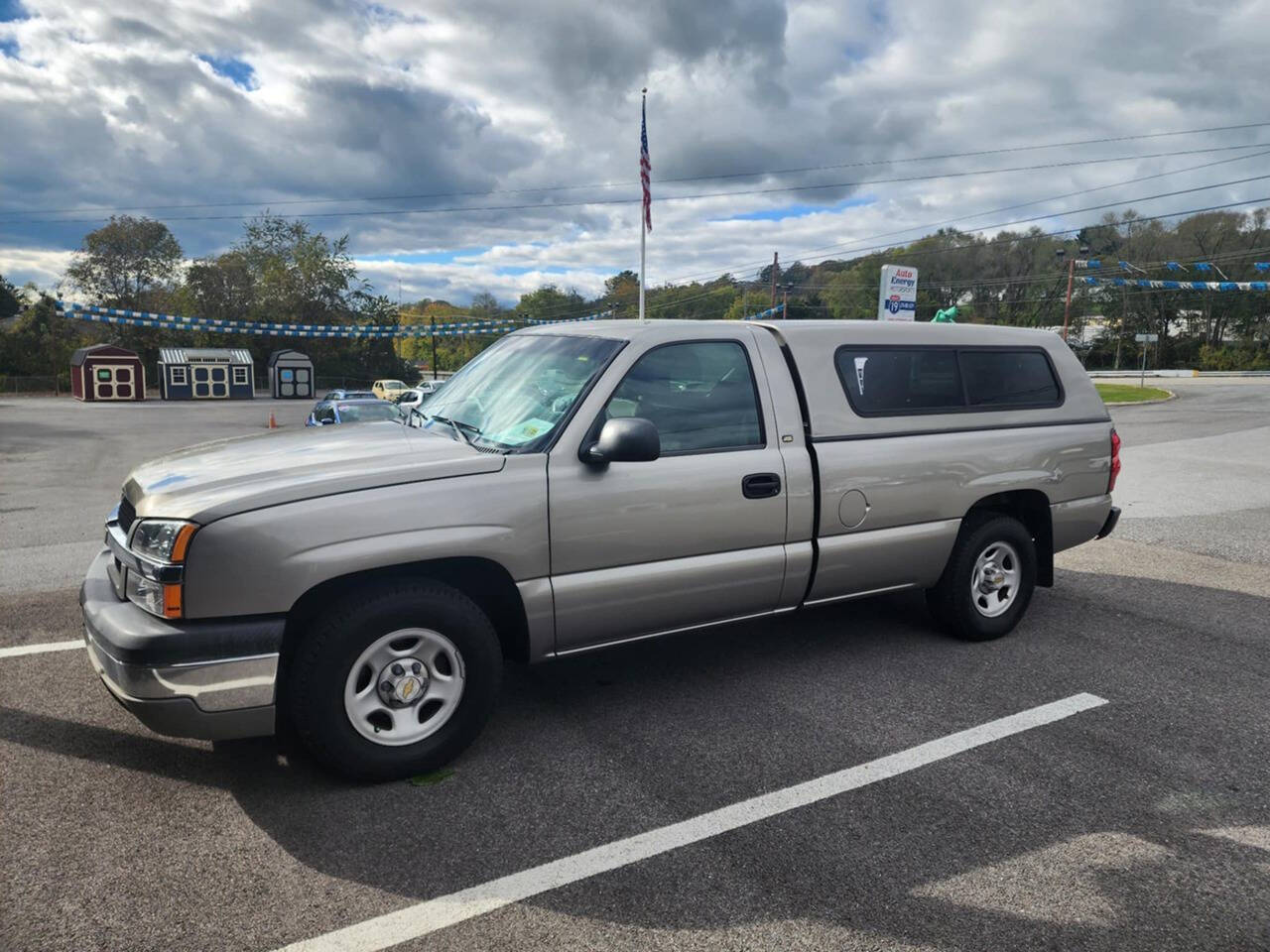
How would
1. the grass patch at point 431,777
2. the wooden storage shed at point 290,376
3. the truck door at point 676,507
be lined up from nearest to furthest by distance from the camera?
the grass patch at point 431,777 → the truck door at point 676,507 → the wooden storage shed at point 290,376

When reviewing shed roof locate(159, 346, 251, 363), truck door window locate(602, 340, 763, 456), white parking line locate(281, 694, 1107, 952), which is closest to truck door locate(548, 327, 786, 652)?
truck door window locate(602, 340, 763, 456)

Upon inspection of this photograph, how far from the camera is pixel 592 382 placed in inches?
147

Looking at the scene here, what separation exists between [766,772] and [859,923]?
927 millimetres

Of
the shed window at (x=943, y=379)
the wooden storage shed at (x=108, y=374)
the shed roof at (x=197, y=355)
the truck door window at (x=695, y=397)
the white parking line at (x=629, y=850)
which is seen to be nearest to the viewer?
the white parking line at (x=629, y=850)

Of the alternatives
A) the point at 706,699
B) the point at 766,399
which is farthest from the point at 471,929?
the point at 766,399

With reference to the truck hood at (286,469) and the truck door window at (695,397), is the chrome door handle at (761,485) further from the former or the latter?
the truck hood at (286,469)

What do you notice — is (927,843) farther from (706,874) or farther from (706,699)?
(706,699)

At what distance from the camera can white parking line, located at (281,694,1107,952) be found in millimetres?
2443

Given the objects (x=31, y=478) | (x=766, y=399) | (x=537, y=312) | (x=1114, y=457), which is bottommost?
(x=31, y=478)

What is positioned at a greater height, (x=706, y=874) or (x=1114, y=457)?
(x=1114, y=457)

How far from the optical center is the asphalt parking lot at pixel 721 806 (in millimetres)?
2510

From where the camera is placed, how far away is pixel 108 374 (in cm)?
4559

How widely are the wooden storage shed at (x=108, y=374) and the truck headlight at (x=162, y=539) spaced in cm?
5036

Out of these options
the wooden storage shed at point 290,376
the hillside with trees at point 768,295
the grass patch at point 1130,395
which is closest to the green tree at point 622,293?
the hillside with trees at point 768,295
